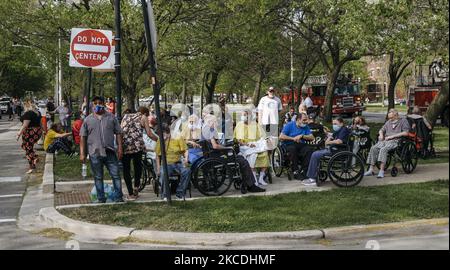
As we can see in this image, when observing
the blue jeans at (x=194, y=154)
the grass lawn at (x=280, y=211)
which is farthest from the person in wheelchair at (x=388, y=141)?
the blue jeans at (x=194, y=154)

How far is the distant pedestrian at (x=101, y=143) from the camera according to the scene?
29.1 ft

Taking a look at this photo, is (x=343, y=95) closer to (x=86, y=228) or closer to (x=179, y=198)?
(x=179, y=198)

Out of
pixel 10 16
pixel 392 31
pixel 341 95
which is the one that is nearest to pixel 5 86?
pixel 341 95

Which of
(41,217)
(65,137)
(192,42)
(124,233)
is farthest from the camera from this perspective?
(192,42)

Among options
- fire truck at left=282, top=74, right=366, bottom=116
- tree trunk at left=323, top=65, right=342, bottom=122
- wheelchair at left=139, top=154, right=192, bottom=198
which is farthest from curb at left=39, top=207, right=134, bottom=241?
fire truck at left=282, top=74, right=366, bottom=116

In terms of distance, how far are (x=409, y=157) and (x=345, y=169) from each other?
6.51 feet

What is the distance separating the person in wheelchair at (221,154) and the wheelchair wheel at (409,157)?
124 inches

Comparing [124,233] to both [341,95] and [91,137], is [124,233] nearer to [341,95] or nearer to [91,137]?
[91,137]

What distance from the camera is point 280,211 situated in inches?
310

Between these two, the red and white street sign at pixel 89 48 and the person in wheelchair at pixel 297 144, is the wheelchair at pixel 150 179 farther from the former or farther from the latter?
the person in wheelchair at pixel 297 144

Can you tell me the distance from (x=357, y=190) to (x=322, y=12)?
1219 cm

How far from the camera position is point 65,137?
16719 mm

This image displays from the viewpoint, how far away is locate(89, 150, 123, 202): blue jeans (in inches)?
350

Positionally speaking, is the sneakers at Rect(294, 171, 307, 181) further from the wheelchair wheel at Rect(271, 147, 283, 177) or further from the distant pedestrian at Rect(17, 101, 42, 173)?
the distant pedestrian at Rect(17, 101, 42, 173)
